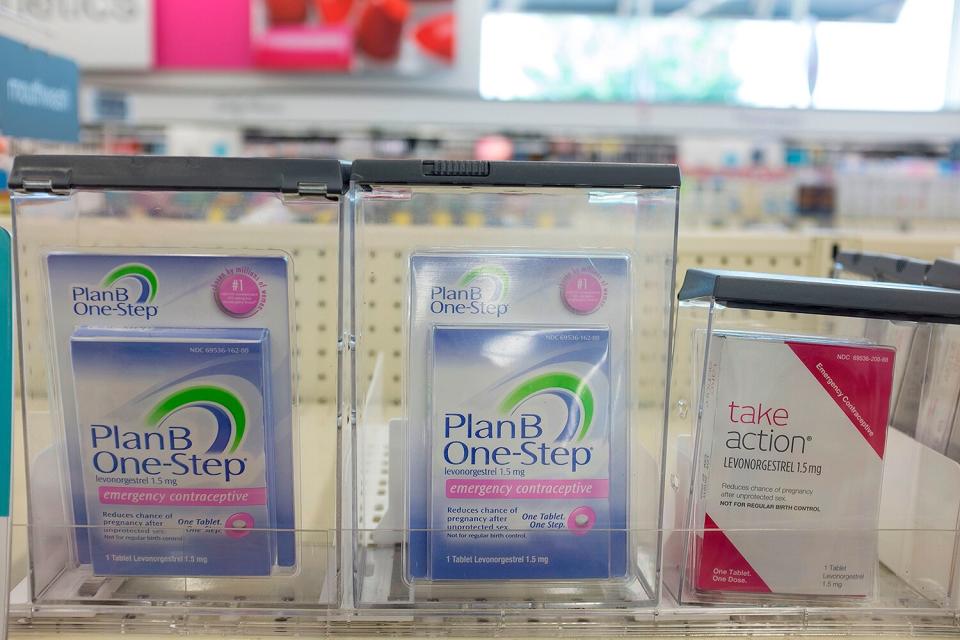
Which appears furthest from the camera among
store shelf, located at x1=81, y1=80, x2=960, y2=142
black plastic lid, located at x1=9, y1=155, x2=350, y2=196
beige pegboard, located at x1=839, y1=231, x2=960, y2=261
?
store shelf, located at x1=81, y1=80, x2=960, y2=142

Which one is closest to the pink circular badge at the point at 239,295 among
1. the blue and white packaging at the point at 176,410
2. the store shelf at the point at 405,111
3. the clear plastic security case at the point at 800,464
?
the blue and white packaging at the point at 176,410

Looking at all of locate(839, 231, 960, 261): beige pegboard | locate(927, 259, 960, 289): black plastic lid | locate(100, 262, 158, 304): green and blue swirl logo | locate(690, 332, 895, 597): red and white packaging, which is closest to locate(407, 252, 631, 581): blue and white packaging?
locate(690, 332, 895, 597): red and white packaging

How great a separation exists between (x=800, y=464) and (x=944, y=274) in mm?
378

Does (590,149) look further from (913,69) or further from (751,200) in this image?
(913,69)

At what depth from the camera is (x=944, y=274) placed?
3.09 feet

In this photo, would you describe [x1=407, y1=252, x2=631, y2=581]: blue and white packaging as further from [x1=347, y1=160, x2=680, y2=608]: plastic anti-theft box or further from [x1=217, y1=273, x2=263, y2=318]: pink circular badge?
[x1=217, y1=273, x2=263, y2=318]: pink circular badge

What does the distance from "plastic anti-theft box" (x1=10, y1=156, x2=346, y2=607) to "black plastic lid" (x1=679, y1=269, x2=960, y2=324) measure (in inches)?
15.9

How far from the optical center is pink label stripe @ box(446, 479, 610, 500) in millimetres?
757

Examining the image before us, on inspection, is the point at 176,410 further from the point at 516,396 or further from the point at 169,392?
the point at 516,396

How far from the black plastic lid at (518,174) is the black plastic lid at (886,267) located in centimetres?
47

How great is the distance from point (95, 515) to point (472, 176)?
524mm

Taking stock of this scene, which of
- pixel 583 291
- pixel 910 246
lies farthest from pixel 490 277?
pixel 910 246

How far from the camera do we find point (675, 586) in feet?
2.56

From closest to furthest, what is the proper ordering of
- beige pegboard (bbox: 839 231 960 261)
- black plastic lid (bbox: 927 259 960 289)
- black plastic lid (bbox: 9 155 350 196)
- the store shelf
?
black plastic lid (bbox: 9 155 350 196), black plastic lid (bbox: 927 259 960 289), beige pegboard (bbox: 839 231 960 261), the store shelf
